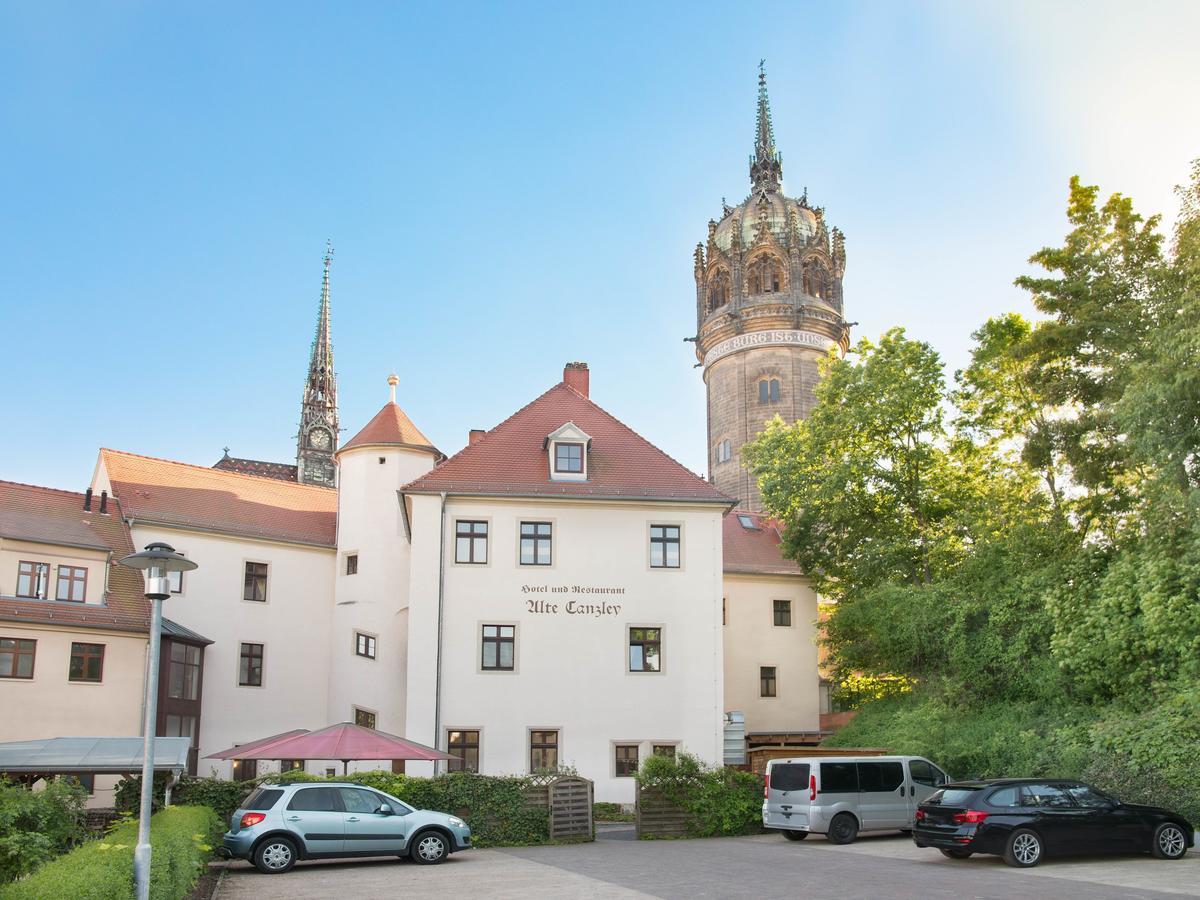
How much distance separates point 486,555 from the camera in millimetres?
31719

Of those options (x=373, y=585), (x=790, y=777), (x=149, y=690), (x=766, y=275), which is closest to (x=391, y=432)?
(x=373, y=585)

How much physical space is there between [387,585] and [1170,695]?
22026 millimetres

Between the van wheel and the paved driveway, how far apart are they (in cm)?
111

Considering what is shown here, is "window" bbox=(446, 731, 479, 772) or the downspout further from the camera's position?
"window" bbox=(446, 731, 479, 772)

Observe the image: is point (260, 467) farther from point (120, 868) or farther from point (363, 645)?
point (120, 868)

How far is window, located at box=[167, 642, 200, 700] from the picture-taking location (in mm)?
32531

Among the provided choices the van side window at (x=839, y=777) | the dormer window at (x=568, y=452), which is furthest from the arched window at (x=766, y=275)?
the van side window at (x=839, y=777)

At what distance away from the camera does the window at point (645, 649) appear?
103ft

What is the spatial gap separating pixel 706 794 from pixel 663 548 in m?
8.61

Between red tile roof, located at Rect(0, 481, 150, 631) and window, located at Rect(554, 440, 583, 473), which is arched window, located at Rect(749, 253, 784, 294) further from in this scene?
red tile roof, located at Rect(0, 481, 150, 631)

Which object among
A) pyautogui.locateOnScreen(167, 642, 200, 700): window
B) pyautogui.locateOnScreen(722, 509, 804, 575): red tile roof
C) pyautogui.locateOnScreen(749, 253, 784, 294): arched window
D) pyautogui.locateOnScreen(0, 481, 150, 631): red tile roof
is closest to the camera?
pyautogui.locateOnScreen(0, 481, 150, 631): red tile roof

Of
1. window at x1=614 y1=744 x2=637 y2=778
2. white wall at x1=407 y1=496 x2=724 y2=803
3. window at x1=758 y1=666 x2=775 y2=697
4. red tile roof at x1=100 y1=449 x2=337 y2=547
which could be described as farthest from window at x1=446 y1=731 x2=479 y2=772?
window at x1=758 y1=666 x2=775 y2=697

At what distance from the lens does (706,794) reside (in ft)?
83.1

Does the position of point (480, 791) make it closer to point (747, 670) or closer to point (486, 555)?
point (486, 555)
